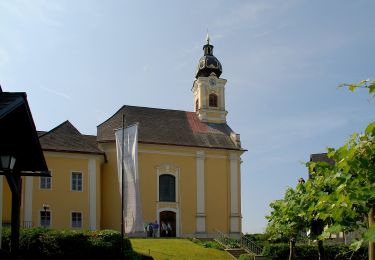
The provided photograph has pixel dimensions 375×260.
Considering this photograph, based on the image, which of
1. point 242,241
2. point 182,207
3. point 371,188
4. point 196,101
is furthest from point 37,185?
point 371,188

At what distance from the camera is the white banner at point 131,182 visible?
120 feet

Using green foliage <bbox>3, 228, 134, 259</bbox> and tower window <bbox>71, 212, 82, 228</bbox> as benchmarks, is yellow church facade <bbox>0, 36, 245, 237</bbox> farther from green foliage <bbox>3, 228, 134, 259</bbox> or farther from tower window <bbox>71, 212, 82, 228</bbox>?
green foliage <bbox>3, 228, 134, 259</bbox>

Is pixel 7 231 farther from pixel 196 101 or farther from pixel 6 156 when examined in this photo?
pixel 196 101

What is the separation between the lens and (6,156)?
33.3ft

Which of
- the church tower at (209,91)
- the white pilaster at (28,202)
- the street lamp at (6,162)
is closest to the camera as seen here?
the street lamp at (6,162)

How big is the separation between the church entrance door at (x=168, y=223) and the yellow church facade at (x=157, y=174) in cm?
8

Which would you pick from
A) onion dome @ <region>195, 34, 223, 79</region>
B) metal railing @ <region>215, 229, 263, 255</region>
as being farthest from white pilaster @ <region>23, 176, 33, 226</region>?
onion dome @ <region>195, 34, 223, 79</region>

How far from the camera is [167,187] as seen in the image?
45844mm

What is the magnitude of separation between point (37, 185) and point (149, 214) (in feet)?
30.7

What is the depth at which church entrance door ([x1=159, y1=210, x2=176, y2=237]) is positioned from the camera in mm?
44519

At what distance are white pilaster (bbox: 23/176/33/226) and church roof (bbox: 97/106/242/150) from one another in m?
7.29

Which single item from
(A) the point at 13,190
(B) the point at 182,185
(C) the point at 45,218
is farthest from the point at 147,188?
(A) the point at 13,190

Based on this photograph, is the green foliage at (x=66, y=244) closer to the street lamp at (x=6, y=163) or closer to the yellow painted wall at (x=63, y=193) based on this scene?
the yellow painted wall at (x=63, y=193)

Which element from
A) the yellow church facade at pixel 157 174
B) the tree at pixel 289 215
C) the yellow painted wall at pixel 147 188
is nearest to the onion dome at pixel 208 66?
the yellow church facade at pixel 157 174
